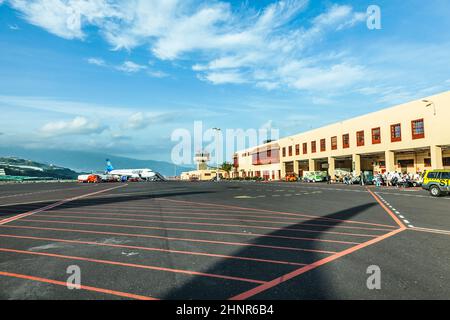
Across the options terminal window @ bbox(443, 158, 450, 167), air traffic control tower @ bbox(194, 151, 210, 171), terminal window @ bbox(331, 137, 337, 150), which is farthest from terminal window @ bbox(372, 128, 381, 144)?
air traffic control tower @ bbox(194, 151, 210, 171)

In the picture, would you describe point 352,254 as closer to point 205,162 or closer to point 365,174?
point 365,174

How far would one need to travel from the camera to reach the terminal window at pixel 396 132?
37.4 metres

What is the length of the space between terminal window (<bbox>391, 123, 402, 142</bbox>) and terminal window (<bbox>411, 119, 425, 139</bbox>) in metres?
1.98

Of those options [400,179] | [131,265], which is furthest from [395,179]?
[131,265]

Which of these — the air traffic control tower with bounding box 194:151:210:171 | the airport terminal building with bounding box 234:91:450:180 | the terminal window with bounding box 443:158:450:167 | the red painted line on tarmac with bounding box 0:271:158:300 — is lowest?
the red painted line on tarmac with bounding box 0:271:158:300

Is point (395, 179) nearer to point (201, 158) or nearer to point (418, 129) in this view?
point (418, 129)

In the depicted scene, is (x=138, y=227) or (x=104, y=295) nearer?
(x=104, y=295)

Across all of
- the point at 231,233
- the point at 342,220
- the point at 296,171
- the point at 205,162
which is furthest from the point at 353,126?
the point at 205,162

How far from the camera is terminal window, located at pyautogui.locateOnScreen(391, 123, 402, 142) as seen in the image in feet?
123

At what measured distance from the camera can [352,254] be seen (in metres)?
6.78

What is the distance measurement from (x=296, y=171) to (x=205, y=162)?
98.0m

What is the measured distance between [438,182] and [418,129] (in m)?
16.3

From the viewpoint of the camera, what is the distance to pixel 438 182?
2119 centimetres

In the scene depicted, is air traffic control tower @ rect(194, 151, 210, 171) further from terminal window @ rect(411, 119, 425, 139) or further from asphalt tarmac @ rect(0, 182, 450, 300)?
asphalt tarmac @ rect(0, 182, 450, 300)
